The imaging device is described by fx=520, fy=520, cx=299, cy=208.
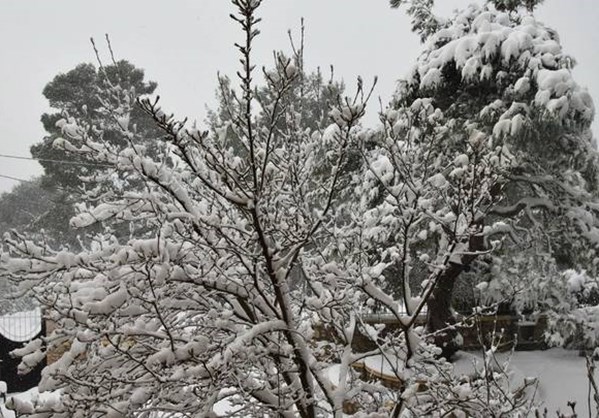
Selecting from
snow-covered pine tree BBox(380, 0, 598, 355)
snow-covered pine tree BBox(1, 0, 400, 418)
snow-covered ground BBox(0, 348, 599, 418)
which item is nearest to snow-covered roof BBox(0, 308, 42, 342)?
snow-covered ground BBox(0, 348, 599, 418)

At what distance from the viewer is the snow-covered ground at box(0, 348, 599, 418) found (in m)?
8.11

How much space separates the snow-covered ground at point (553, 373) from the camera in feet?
26.6

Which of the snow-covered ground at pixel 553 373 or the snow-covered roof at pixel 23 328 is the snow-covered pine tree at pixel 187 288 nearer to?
the snow-covered ground at pixel 553 373

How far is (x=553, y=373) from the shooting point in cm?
916

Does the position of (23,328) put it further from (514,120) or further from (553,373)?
(553,373)

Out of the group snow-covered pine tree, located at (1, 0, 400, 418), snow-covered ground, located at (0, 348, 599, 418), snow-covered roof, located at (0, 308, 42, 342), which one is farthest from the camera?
snow-covered roof, located at (0, 308, 42, 342)

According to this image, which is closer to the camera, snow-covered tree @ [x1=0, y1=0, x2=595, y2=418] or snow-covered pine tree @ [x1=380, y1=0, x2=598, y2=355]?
snow-covered tree @ [x1=0, y1=0, x2=595, y2=418]

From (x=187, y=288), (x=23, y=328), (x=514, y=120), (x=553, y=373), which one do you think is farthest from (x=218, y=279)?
(x=23, y=328)

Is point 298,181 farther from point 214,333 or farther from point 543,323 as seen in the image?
point 543,323

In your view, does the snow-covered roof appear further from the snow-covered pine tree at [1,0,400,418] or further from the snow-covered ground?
the snow-covered pine tree at [1,0,400,418]

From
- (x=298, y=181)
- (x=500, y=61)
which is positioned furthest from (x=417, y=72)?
(x=298, y=181)

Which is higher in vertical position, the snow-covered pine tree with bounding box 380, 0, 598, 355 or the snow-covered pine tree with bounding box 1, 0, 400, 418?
the snow-covered pine tree with bounding box 380, 0, 598, 355

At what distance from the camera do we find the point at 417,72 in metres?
8.80

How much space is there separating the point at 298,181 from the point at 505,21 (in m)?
7.02
